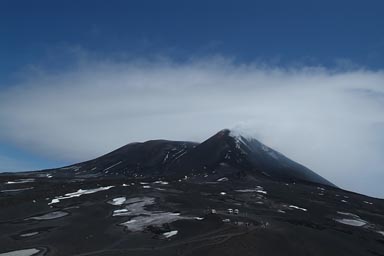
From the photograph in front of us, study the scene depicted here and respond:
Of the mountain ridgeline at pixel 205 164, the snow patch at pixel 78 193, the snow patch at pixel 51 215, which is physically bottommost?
the snow patch at pixel 51 215

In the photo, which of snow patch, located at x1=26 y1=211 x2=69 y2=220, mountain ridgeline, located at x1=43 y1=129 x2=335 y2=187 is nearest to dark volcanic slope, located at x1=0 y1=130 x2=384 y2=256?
snow patch, located at x1=26 y1=211 x2=69 y2=220

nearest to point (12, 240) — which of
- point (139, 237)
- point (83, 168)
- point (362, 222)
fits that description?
point (139, 237)

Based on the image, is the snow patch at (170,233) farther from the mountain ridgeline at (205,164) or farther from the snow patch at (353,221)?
the mountain ridgeline at (205,164)

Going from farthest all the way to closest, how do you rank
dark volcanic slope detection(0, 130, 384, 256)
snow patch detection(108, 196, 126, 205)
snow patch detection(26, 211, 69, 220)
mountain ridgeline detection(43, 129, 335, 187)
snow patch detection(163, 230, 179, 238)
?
mountain ridgeline detection(43, 129, 335, 187) < snow patch detection(108, 196, 126, 205) < snow patch detection(26, 211, 69, 220) < snow patch detection(163, 230, 179, 238) < dark volcanic slope detection(0, 130, 384, 256)

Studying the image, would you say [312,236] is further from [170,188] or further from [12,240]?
[170,188]

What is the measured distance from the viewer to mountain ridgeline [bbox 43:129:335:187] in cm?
15362

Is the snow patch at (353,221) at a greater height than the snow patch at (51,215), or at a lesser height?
lesser

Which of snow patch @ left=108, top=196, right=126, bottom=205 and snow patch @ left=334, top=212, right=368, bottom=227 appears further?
snow patch @ left=108, top=196, right=126, bottom=205

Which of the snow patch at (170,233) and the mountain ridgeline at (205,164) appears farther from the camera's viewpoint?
the mountain ridgeline at (205,164)

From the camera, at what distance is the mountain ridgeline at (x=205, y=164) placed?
504ft

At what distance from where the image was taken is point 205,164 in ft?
541

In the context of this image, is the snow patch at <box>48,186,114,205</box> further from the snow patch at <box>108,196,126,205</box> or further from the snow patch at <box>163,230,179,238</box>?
the snow patch at <box>163,230,179,238</box>

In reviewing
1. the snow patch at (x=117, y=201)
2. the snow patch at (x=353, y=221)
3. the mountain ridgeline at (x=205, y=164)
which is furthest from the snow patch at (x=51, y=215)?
the mountain ridgeline at (x=205, y=164)

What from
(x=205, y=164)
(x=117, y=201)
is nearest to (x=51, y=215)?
(x=117, y=201)
